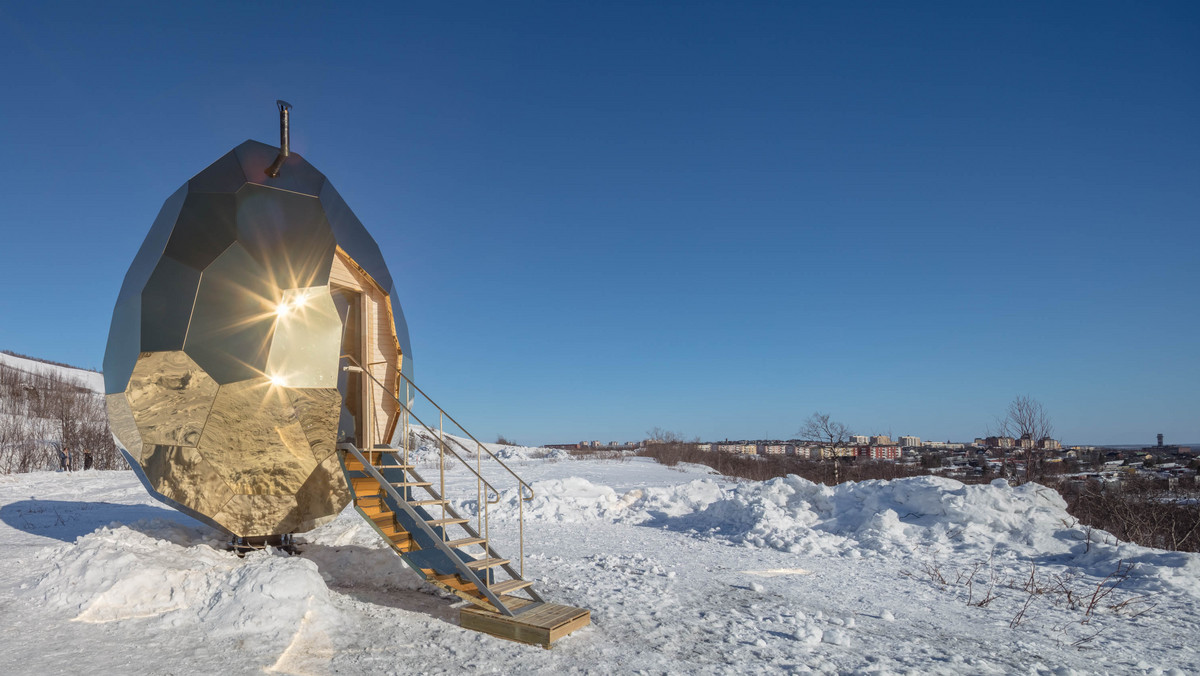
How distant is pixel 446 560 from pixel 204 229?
13.8 feet

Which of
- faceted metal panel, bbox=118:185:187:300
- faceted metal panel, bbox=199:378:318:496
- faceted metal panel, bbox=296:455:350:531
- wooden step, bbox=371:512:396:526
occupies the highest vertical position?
faceted metal panel, bbox=118:185:187:300

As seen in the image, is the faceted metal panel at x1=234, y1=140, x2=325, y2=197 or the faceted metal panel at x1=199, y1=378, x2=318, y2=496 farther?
the faceted metal panel at x1=234, y1=140, x2=325, y2=197

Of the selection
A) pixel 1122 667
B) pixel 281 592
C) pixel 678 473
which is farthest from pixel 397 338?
pixel 678 473

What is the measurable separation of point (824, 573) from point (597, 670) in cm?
480

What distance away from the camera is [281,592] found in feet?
18.5

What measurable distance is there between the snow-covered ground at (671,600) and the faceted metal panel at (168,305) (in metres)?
2.11

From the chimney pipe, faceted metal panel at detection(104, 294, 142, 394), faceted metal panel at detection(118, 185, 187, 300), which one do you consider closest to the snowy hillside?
faceted metal panel at detection(104, 294, 142, 394)

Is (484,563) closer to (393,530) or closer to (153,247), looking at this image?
(393,530)

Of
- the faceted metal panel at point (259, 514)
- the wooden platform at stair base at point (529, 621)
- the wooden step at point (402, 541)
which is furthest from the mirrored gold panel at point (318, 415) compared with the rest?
the wooden platform at stair base at point (529, 621)

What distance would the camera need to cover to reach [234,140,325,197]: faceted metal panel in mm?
6828

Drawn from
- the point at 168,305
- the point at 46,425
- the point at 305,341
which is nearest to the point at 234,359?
the point at 305,341

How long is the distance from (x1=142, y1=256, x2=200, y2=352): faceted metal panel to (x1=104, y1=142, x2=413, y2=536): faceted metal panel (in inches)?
0.5

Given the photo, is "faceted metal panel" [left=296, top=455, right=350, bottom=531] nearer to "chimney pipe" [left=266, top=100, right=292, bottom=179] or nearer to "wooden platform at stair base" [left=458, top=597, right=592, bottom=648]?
"wooden platform at stair base" [left=458, top=597, right=592, bottom=648]

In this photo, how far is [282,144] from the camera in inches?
269
